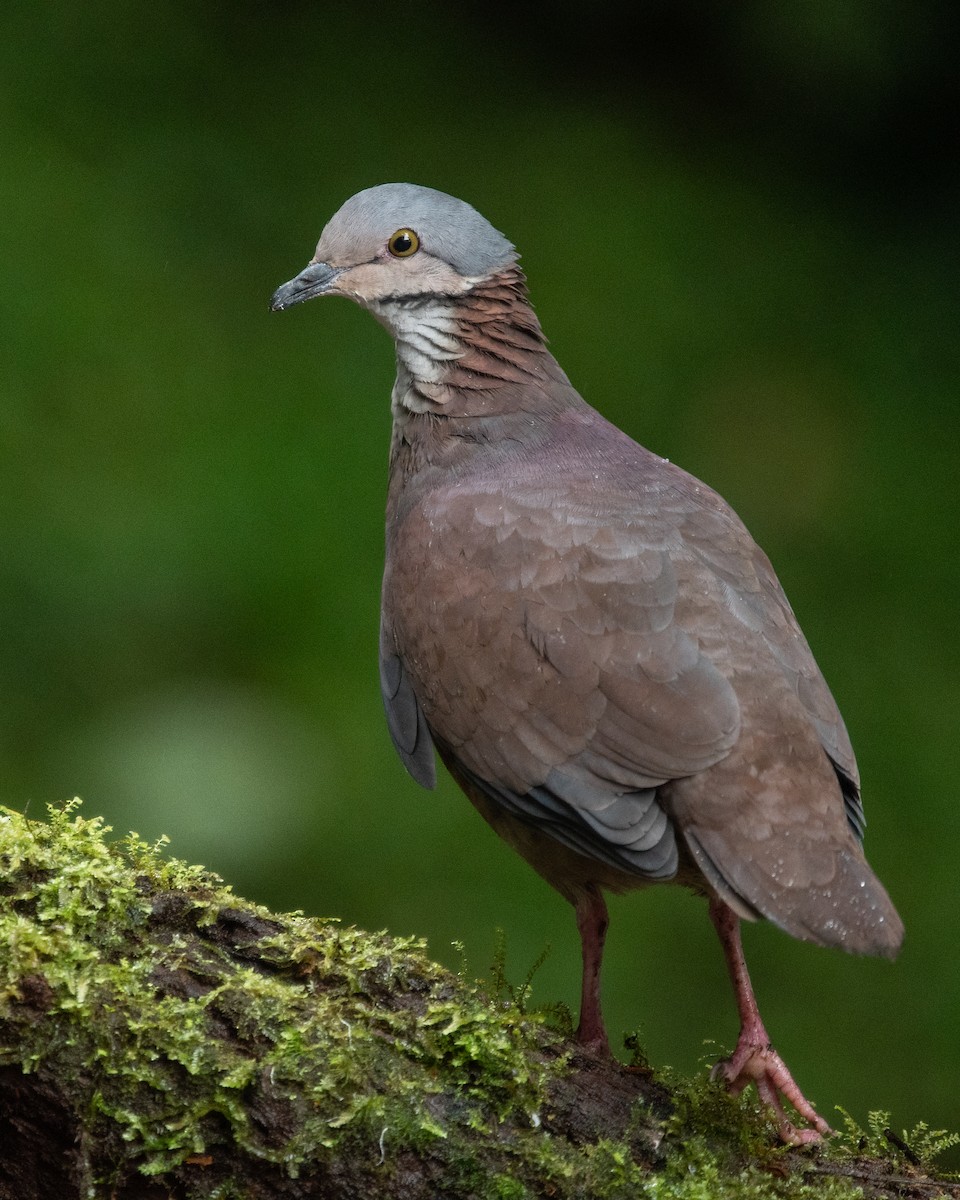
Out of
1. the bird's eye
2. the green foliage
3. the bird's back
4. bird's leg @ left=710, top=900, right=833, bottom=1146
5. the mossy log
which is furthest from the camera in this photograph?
the bird's eye

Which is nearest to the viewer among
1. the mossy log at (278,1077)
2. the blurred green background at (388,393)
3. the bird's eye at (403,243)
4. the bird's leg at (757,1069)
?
the mossy log at (278,1077)

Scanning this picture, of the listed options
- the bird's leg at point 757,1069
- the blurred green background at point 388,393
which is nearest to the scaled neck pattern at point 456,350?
the bird's leg at point 757,1069

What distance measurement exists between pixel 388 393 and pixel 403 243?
2.66 metres

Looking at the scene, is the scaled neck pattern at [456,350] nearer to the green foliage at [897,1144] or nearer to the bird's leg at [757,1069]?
the bird's leg at [757,1069]

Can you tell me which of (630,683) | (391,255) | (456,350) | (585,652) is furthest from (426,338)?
(630,683)

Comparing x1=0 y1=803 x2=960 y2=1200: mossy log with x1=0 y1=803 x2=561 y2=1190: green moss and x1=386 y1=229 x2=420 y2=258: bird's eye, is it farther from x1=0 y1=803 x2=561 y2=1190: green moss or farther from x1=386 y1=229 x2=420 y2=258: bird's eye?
x1=386 y1=229 x2=420 y2=258: bird's eye

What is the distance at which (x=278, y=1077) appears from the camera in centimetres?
263

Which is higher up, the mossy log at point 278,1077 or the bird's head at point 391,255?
the bird's head at point 391,255

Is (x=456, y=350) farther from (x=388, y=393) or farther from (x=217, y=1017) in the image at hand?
(x=388, y=393)

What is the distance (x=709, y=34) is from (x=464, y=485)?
4425mm

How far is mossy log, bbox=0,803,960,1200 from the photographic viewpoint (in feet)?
8.39

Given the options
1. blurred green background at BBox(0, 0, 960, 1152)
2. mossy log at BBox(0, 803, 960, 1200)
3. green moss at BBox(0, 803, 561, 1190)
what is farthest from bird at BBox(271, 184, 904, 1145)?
blurred green background at BBox(0, 0, 960, 1152)

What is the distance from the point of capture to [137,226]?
7.16 m

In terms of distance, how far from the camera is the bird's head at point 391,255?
4.30 m
